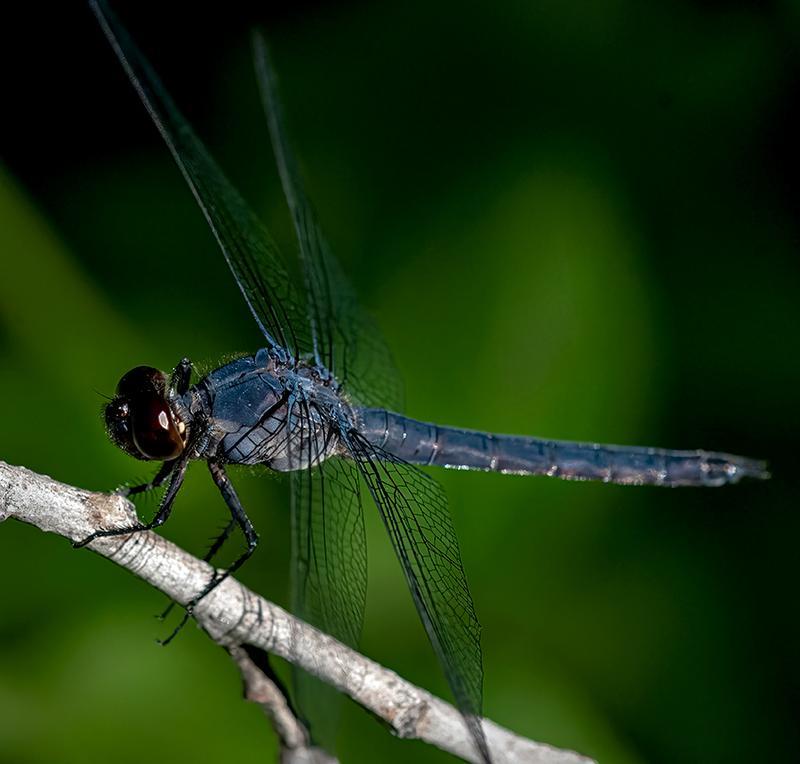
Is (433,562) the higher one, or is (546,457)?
(546,457)

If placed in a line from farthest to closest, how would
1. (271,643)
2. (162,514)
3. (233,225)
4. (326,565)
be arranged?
(233,225), (326,565), (162,514), (271,643)

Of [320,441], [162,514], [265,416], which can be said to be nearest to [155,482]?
[162,514]

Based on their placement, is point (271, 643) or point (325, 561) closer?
point (271, 643)

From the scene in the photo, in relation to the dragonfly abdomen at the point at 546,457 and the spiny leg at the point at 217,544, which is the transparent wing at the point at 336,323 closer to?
the dragonfly abdomen at the point at 546,457

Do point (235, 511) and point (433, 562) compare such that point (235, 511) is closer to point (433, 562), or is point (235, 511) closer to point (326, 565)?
point (326, 565)

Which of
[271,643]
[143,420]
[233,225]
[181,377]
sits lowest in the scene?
[271,643]

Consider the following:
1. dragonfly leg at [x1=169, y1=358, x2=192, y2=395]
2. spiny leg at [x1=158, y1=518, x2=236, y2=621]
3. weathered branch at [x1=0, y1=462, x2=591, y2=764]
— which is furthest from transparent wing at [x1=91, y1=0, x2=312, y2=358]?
weathered branch at [x1=0, y1=462, x2=591, y2=764]
